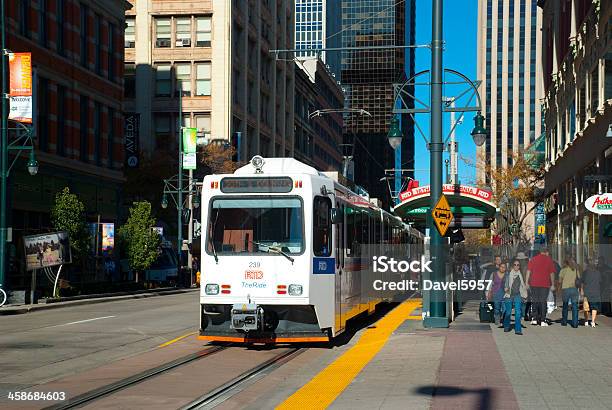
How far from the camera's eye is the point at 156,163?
185ft

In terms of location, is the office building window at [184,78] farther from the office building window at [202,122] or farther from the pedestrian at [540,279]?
the pedestrian at [540,279]

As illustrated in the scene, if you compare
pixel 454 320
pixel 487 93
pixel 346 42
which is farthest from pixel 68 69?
pixel 346 42

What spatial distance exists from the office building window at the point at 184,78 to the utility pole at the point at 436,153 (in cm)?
4882

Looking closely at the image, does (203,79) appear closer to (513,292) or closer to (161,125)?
(161,125)

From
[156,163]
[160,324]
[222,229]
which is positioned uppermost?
[156,163]

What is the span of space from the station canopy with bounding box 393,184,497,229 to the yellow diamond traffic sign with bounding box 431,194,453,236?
4.66m

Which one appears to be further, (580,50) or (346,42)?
(346,42)

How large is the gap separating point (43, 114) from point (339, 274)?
94.1ft

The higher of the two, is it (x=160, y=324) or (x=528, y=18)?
(x=528, y=18)

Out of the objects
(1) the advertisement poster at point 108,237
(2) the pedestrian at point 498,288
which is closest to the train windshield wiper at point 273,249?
(2) the pedestrian at point 498,288

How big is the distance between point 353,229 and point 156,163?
132ft

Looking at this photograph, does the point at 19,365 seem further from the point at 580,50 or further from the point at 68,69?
the point at 68,69

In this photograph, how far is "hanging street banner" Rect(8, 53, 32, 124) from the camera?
102 feet

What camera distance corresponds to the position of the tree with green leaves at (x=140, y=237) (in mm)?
40688
